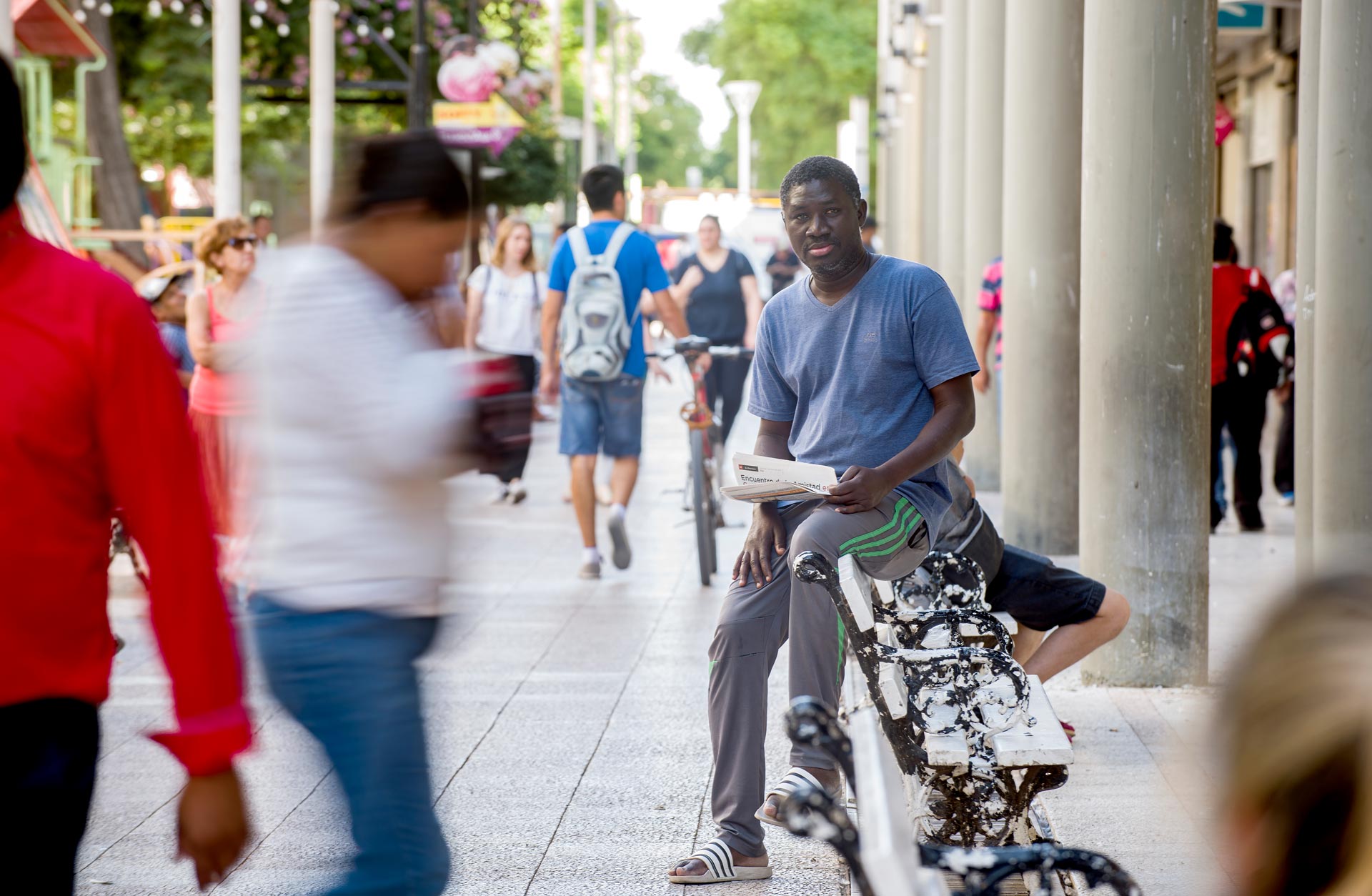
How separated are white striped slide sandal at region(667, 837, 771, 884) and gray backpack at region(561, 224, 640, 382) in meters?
4.98

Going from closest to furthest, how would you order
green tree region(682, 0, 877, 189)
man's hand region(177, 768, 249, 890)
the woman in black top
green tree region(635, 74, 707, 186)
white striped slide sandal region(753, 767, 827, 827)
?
man's hand region(177, 768, 249, 890) < white striped slide sandal region(753, 767, 827, 827) < the woman in black top < green tree region(682, 0, 877, 189) < green tree region(635, 74, 707, 186)

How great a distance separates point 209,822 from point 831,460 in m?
2.56

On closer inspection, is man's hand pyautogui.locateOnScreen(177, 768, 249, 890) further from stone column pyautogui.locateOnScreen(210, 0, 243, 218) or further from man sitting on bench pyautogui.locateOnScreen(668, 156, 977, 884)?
stone column pyautogui.locateOnScreen(210, 0, 243, 218)

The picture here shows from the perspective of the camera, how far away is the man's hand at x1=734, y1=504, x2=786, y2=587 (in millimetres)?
4602

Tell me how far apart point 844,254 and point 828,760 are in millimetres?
1271

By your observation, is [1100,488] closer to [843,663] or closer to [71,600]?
[843,663]

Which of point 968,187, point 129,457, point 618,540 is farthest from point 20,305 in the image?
point 968,187

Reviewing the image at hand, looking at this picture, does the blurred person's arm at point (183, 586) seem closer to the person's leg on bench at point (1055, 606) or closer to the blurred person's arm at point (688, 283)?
the person's leg on bench at point (1055, 606)

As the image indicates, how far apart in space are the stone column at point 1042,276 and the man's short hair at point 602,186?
6.99 feet

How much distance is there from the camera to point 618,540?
9664mm

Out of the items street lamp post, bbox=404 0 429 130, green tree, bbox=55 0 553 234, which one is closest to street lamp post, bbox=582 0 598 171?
green tree, bbox=55 0 553 234

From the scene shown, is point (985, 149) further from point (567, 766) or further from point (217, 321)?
point (567, 766)

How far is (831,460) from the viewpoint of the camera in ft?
15.3

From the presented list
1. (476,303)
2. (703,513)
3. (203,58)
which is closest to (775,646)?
(703,513)
